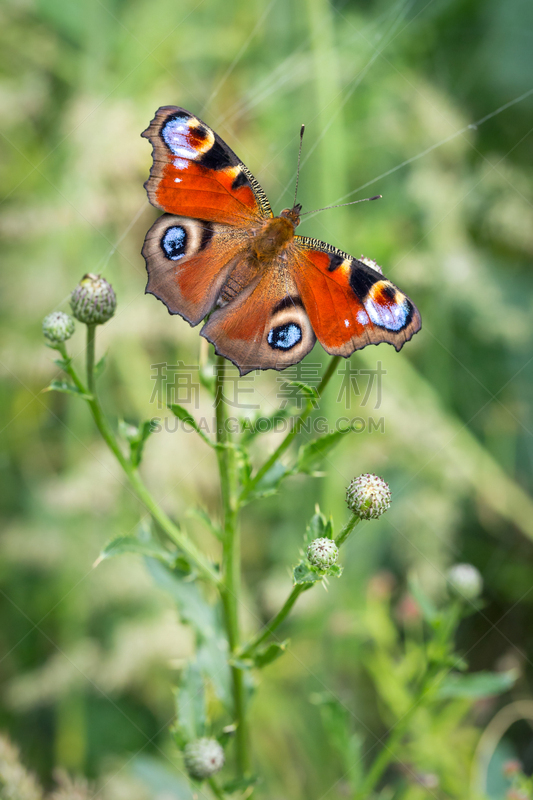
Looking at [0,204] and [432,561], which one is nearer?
[432,561]

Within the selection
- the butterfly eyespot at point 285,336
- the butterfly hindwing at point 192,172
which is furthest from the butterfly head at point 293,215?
the butterfly eyespot at point 285,336

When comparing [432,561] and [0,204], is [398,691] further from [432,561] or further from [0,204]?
[0,204]

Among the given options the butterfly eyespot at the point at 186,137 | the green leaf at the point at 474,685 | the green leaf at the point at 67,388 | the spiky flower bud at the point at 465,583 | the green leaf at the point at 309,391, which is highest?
the butterfly eyespot at the point at 186,137

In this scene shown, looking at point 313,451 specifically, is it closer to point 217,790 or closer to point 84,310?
point 84,310

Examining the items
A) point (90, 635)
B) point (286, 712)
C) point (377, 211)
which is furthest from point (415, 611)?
point (377, 211)

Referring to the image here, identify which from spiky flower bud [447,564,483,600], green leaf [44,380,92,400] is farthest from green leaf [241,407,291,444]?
spiky flower bud [447,564,483,600]

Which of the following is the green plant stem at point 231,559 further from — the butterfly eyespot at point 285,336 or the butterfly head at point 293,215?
the butterfly head at point 293,215

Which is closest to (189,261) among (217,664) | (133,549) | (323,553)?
(133,549)
